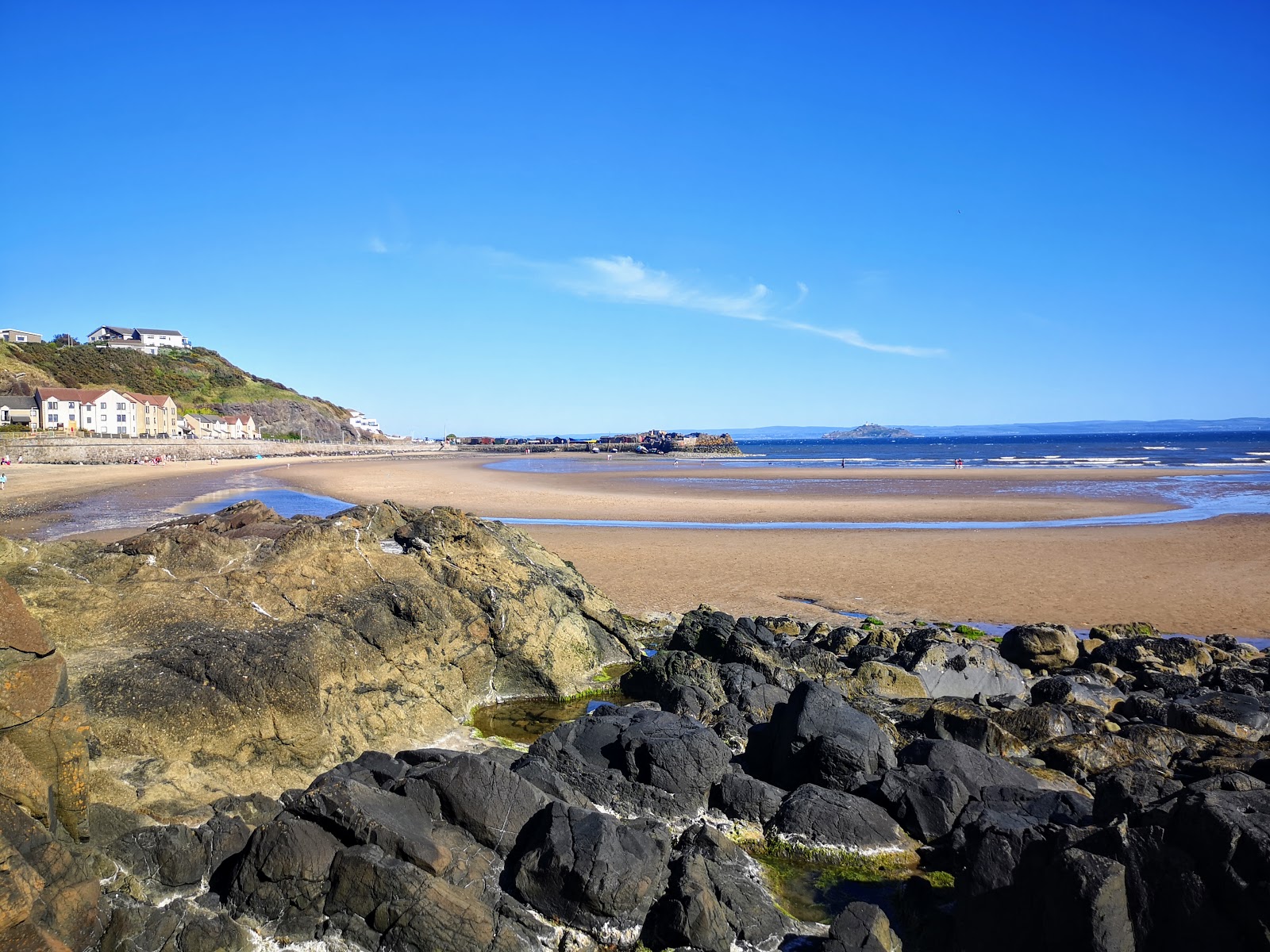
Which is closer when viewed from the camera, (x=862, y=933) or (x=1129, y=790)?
(x=862, y=933)

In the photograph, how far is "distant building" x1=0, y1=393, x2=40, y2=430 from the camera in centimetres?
7150

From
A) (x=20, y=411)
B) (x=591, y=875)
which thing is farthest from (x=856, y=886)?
(x=20, y=411)

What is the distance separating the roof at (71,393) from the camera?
73125mm

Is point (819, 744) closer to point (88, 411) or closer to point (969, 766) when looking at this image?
point (969, 766)

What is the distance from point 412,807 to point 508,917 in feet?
3.64

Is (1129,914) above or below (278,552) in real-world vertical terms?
below

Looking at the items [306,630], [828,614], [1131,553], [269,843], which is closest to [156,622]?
[306,630]

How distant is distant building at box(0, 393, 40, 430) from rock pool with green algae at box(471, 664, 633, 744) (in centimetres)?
7812

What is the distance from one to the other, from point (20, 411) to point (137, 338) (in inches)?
2492

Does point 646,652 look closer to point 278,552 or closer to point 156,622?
point 278,552

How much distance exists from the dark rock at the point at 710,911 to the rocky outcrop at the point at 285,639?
369 cm

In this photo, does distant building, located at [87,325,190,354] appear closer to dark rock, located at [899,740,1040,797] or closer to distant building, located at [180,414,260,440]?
distant building, located at [180,414,260,440]

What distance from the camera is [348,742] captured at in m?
8.32

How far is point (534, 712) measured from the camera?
1066 centimetres
